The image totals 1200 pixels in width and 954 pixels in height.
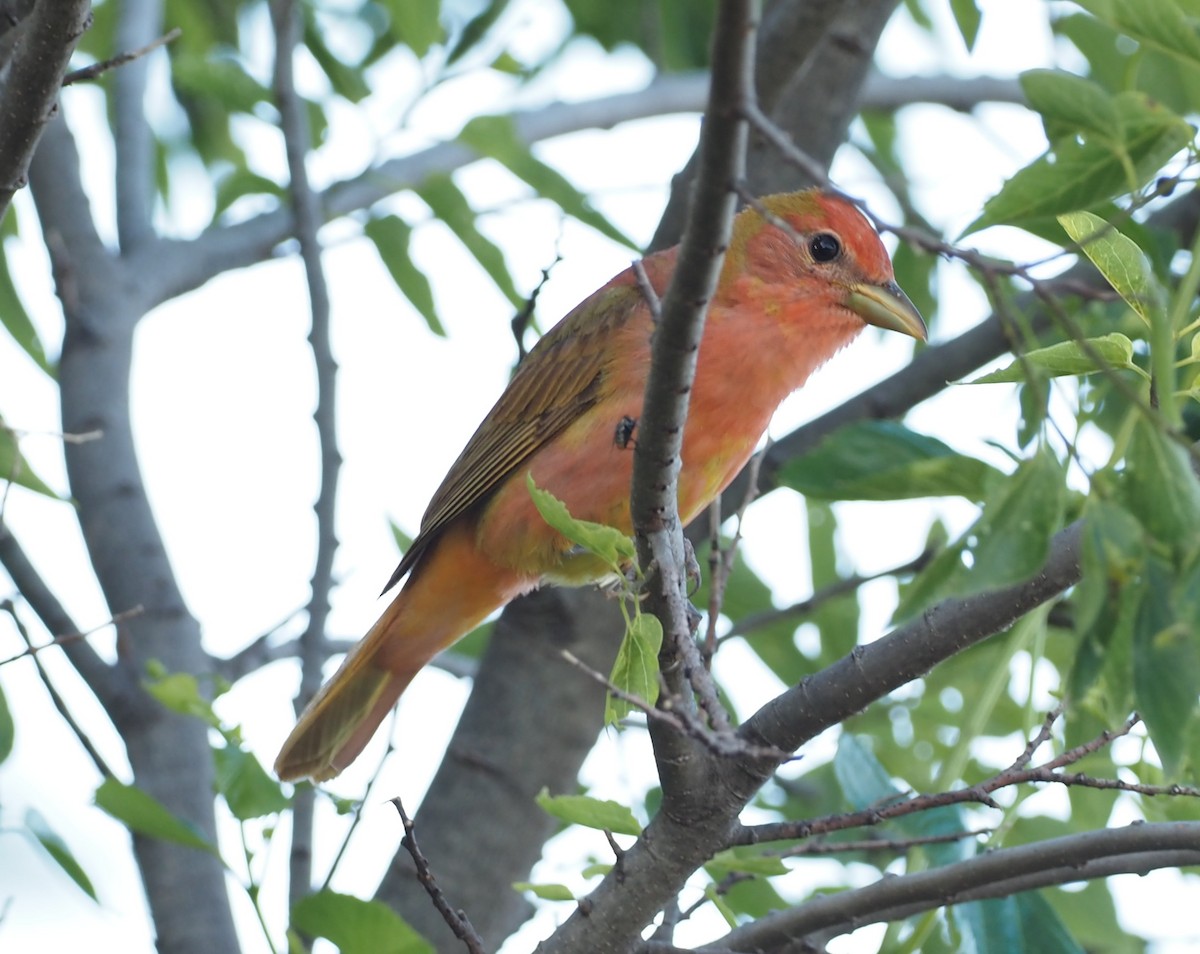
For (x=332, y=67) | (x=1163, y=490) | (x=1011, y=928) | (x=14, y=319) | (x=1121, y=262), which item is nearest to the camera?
(x=1163, y=490)

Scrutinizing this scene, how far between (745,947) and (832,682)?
668 mm

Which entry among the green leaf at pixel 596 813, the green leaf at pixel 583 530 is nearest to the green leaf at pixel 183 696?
the green leaf at pixel 596 813

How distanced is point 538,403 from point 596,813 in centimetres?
200

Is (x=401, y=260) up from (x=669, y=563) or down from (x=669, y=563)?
up

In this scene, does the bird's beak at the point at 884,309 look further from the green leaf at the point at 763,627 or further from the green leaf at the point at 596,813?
the green leaf at the point at 596,813

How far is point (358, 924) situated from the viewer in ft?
9.99

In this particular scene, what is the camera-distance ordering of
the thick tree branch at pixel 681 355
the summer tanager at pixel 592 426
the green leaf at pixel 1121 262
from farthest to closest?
the summer tanager at pixel 592 426 → the green leaf at pixel 1121 262 → the thick tree branch at pixel 681 355

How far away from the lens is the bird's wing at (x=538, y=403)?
4.52 meters

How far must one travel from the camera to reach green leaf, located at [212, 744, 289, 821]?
337cm

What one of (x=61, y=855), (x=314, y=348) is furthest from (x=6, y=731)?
(x=314, y=348)

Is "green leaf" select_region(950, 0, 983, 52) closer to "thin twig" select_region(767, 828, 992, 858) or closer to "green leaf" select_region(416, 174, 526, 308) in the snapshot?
"thin twig" select_region(767, 828, 992, 858)

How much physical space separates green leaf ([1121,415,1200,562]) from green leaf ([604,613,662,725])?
1019 millimetres

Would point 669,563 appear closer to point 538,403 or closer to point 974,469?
point 974,469

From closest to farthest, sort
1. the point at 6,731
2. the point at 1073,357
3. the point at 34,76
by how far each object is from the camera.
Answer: the point at 1073,357 → the point at 34,76 → the point at 6,731
